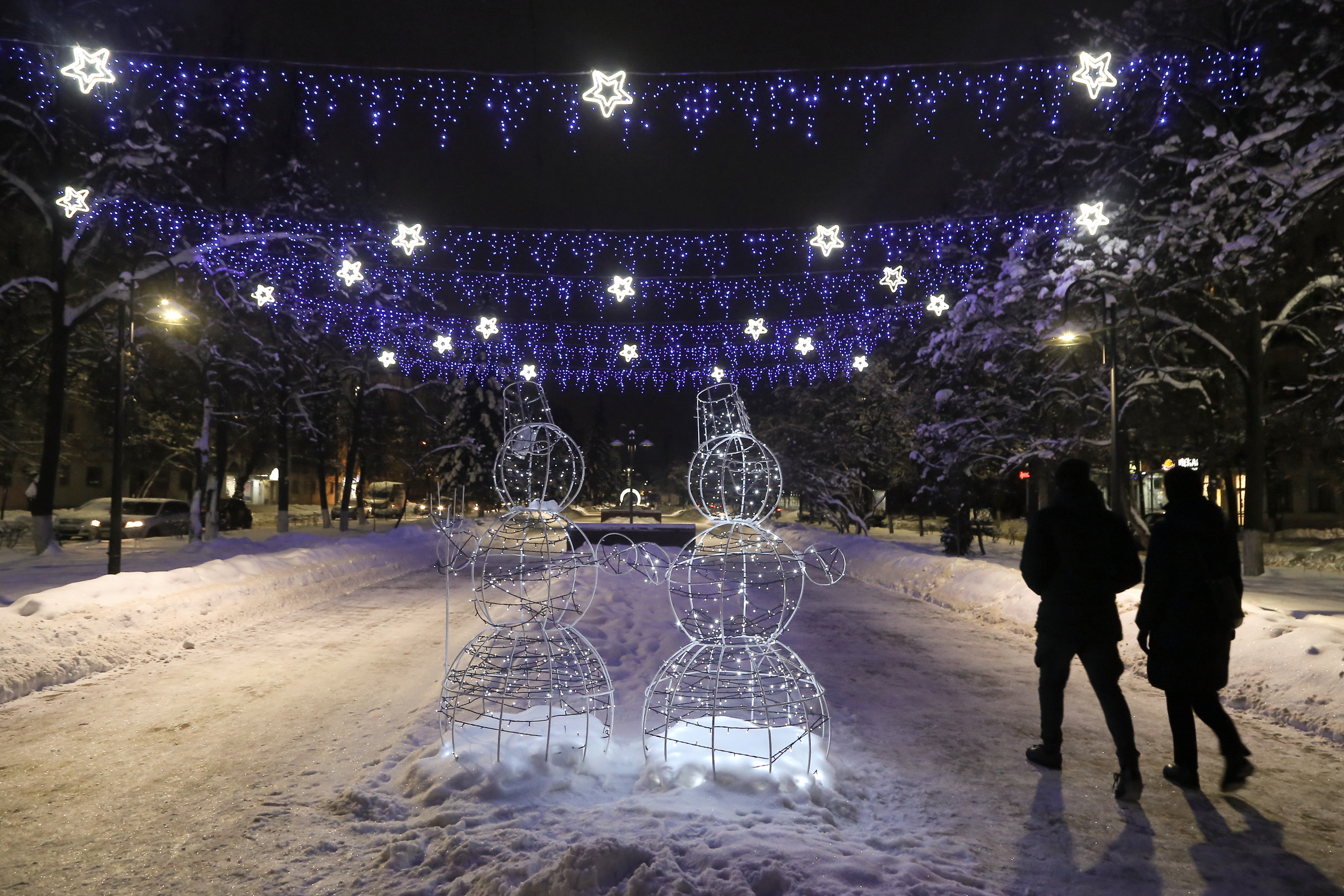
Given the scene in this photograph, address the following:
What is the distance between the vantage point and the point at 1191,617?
4637 mm

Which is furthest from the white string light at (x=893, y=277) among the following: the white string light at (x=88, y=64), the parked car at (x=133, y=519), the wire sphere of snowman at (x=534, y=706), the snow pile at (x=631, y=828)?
the parked car at (x=133, y=519)

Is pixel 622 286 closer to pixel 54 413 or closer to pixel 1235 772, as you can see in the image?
pixel 1235 772

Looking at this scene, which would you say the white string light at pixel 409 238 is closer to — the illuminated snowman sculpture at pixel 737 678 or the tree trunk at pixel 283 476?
the illuminated snowman sculpture at pixel 737 678

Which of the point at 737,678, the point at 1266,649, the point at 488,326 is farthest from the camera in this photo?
the point at 488,326

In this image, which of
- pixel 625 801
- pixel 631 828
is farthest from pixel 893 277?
pixel 631 828

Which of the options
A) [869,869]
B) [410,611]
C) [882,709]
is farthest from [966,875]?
[410,611]

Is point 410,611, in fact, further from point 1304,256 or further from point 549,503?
point 1304,256

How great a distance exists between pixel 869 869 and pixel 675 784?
1.36 meters

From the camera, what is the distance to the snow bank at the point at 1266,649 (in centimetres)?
654

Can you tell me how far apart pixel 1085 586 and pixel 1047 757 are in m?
1.29

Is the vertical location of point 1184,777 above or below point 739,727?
below

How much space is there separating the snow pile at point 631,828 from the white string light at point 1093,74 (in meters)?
8.28

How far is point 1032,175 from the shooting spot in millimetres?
20328

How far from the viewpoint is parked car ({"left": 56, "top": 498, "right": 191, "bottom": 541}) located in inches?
1014
